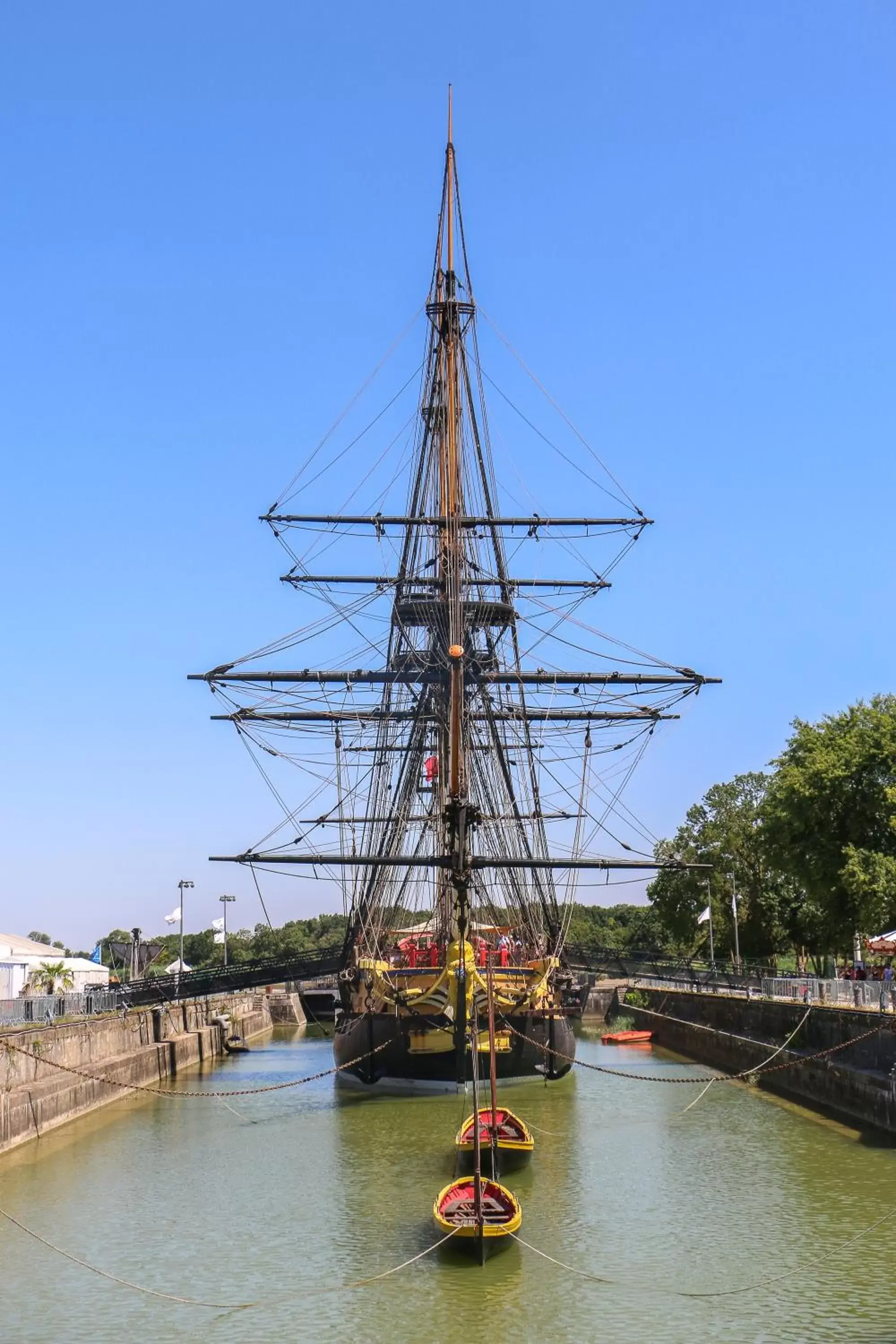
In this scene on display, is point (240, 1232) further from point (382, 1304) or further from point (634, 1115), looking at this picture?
point (634, 1115)

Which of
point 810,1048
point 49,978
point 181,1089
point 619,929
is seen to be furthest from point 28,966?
point 619,929

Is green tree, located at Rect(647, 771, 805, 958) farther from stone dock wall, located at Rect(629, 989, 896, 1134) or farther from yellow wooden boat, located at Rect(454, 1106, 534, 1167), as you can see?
yellow wooden boat, located at Rect(454, 1106, 534, 1167)

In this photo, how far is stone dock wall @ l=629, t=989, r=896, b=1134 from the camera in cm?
2970

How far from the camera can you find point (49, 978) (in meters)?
64.7

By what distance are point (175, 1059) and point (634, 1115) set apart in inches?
826

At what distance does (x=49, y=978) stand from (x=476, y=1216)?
4888 centimetres

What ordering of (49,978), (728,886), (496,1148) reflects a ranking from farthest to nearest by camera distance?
(728,886)
(49,978)
(496,1148)

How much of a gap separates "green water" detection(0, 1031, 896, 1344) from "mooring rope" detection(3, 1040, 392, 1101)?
47.3 inches

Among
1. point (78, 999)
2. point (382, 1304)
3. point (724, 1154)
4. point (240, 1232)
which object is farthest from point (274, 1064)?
point (382, 1304)

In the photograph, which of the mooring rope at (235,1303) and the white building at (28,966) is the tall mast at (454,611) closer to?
the mooring rope at (235,1303)

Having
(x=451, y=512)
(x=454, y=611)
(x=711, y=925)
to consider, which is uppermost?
(x=451, y=512)

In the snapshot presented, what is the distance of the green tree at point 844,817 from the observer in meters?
49.7

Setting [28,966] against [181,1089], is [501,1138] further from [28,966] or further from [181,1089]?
[28,966]

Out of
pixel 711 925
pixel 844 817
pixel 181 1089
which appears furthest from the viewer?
pixel 711 925
